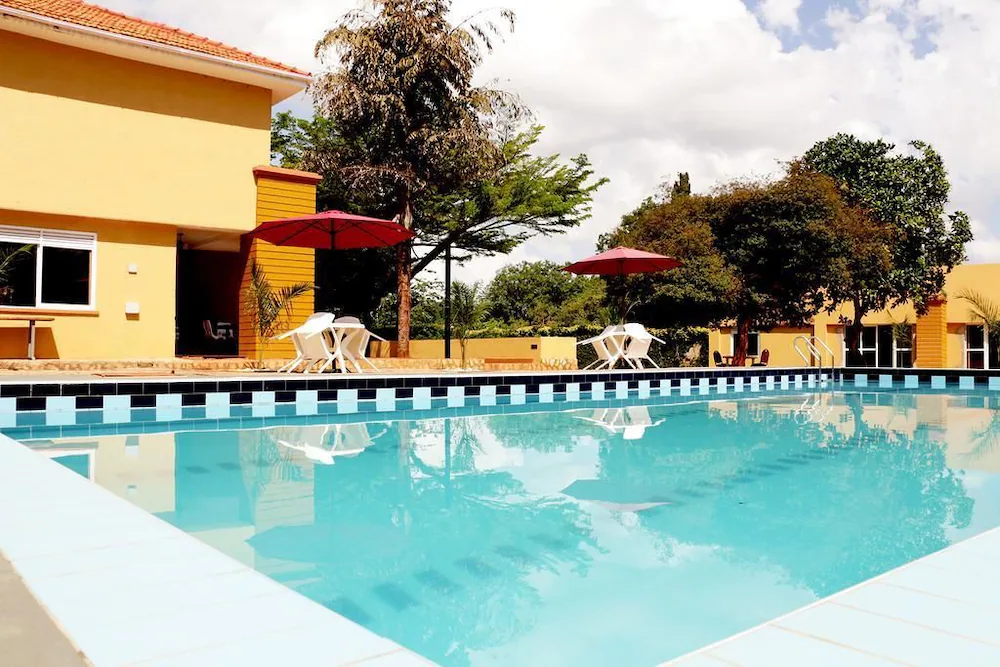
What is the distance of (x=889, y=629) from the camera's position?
1811 millimetres

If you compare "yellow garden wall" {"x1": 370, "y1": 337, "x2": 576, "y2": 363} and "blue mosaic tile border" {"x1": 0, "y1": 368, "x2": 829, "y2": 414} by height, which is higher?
"yellow garden wall" {"x1": 370, "y1": 337, "x2": 576, "y2": 363}

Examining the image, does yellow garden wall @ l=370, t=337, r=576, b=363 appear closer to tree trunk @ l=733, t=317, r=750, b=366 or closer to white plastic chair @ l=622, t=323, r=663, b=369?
tree trunk @ l=733, t=317, r=750, b=366

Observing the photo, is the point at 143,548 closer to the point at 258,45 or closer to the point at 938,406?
the point at 938,406

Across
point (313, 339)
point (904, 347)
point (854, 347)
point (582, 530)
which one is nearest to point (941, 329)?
point (904, 347)

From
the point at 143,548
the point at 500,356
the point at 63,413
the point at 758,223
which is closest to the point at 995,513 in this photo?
the point at 143,548

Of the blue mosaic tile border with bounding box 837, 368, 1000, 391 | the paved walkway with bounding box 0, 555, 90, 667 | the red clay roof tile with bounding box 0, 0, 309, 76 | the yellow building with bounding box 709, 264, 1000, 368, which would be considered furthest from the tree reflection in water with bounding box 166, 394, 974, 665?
the yellow building with bounding box 709, 264, 1000, 368

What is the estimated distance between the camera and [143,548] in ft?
8.05

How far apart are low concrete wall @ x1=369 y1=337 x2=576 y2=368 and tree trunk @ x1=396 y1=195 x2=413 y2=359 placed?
1019mm

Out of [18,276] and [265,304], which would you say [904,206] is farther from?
[18,276]

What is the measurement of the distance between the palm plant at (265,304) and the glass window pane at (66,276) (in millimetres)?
2706

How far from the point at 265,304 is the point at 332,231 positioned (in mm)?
1642

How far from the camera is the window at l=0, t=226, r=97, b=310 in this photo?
12305 millimetres

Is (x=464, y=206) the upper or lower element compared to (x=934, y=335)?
upper

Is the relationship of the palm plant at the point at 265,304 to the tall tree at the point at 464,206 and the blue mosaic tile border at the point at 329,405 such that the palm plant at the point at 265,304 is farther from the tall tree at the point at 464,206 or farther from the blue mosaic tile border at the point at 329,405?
the tall tree at the point at 464,206
